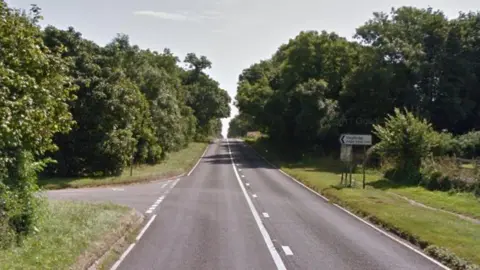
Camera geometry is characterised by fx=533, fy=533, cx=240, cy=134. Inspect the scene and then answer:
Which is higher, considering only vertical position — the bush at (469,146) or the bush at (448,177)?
the bush at (469,146)

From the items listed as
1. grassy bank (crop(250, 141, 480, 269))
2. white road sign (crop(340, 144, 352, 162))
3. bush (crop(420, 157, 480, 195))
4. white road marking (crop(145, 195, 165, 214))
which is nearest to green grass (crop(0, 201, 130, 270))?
white road marking (crop(145, 195, 165, 214))

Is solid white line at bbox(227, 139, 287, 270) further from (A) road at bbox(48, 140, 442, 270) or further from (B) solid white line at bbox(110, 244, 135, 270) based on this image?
(B) solid white line at bbox(110, 244, 135, 270)

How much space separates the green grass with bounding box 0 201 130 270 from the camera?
943cm

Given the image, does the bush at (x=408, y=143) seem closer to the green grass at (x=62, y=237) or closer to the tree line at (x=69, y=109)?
the tree line at (x=69, y=109)

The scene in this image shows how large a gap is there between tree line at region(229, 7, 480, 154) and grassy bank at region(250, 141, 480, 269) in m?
16.0

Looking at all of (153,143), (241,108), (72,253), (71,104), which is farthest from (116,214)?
(241,108)

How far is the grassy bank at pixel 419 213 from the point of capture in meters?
13.9

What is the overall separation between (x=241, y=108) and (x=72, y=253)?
6966 centimetres

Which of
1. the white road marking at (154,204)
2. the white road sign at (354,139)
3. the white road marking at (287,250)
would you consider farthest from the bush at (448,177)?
the white road marking at (287,250)

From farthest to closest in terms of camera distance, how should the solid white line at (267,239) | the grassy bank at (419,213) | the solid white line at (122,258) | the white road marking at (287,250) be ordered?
the grassy bank at (419,213) < the white road marking at (287,250) < the solid white line at (267,239) < the solid white line at (122,258)

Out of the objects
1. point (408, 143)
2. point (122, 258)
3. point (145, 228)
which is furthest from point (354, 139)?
point (122, 258)

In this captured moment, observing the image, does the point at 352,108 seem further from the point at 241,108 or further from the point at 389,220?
the point at 389,220

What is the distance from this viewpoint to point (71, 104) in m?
34.2

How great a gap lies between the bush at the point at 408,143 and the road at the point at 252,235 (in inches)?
363
